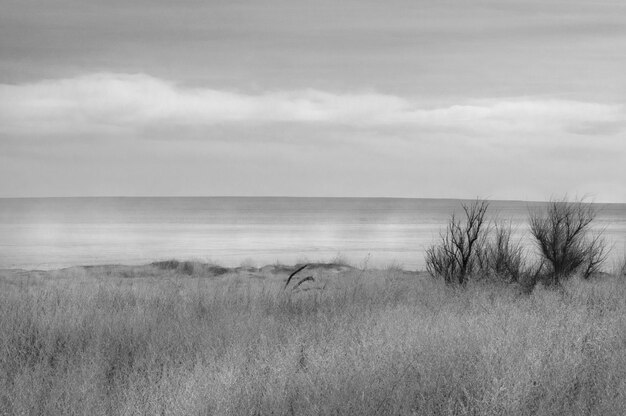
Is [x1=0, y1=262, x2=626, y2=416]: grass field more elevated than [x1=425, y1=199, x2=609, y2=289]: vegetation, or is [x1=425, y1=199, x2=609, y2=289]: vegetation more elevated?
[x1=425, y1=199, x2=609, y2=289]: vegetation

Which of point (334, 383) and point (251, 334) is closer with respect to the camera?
point (334, 383)

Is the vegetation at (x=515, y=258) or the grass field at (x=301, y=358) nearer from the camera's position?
the grass field at (x=301, y=358)

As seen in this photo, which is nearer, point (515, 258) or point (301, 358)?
point (301, 358)

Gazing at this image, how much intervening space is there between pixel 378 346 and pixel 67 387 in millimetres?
3365

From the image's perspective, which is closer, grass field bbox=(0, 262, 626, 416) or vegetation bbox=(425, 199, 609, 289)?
grass field bbox=(0, 262, 626, 416)

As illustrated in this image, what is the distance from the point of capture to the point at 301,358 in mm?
7289

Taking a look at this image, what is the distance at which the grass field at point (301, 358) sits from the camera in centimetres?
567

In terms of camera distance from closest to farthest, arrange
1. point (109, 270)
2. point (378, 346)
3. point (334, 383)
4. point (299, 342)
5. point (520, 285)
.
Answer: point (334, 383) < point (378, 346) < point (299, 342) < point (520, 285) < point (109, 270)

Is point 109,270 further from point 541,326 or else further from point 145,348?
point 541,326

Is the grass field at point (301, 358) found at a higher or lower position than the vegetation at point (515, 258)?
lower

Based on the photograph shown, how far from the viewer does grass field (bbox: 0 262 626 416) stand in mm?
5672

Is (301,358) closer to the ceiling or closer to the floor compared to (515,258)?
closer to the floor

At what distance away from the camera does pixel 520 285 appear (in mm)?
14352

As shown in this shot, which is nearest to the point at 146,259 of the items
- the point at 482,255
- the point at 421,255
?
the point at 421,255
